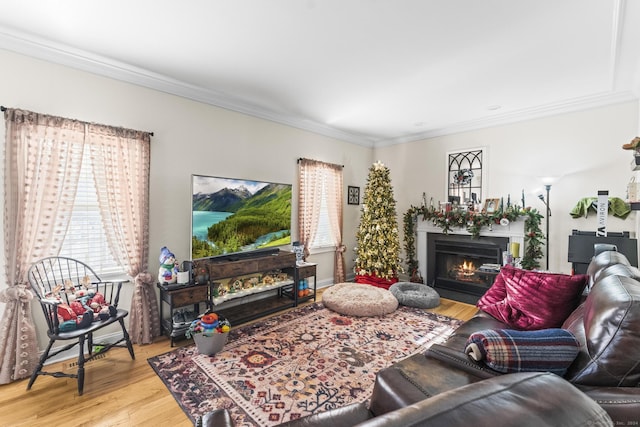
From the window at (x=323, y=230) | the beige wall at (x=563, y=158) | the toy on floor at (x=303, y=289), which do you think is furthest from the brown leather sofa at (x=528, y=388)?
the window at (x=323, y=230)

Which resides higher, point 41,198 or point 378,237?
point 41,198

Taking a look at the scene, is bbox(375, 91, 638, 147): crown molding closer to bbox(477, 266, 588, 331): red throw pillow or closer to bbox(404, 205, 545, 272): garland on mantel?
bbox(404, 205, 545, 272): garland on mantel

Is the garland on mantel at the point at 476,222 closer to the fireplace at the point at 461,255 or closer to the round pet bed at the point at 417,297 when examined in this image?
the fireplace at the point at 461,255

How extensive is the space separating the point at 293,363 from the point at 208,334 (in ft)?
2.69

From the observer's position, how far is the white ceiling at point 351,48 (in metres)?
2.05

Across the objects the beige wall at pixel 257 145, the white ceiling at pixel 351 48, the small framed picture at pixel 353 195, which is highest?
the white ceiling at pixel 351 48

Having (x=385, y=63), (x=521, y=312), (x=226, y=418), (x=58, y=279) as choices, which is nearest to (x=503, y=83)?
(x=385, y=63)

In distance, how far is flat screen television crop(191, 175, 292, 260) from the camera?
3.26 metres

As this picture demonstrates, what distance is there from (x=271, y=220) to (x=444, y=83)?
2695 mm

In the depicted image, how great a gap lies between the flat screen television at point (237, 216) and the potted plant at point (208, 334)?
0.78 metres

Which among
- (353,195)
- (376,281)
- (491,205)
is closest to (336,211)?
(353,195)

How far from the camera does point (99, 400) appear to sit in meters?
2.05

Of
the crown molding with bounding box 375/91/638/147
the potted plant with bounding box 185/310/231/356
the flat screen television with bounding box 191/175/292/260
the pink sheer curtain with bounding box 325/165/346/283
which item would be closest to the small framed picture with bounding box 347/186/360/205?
the pink sheer curtain with bounding box 325/165/346/283

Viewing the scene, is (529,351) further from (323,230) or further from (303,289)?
(323,230)
